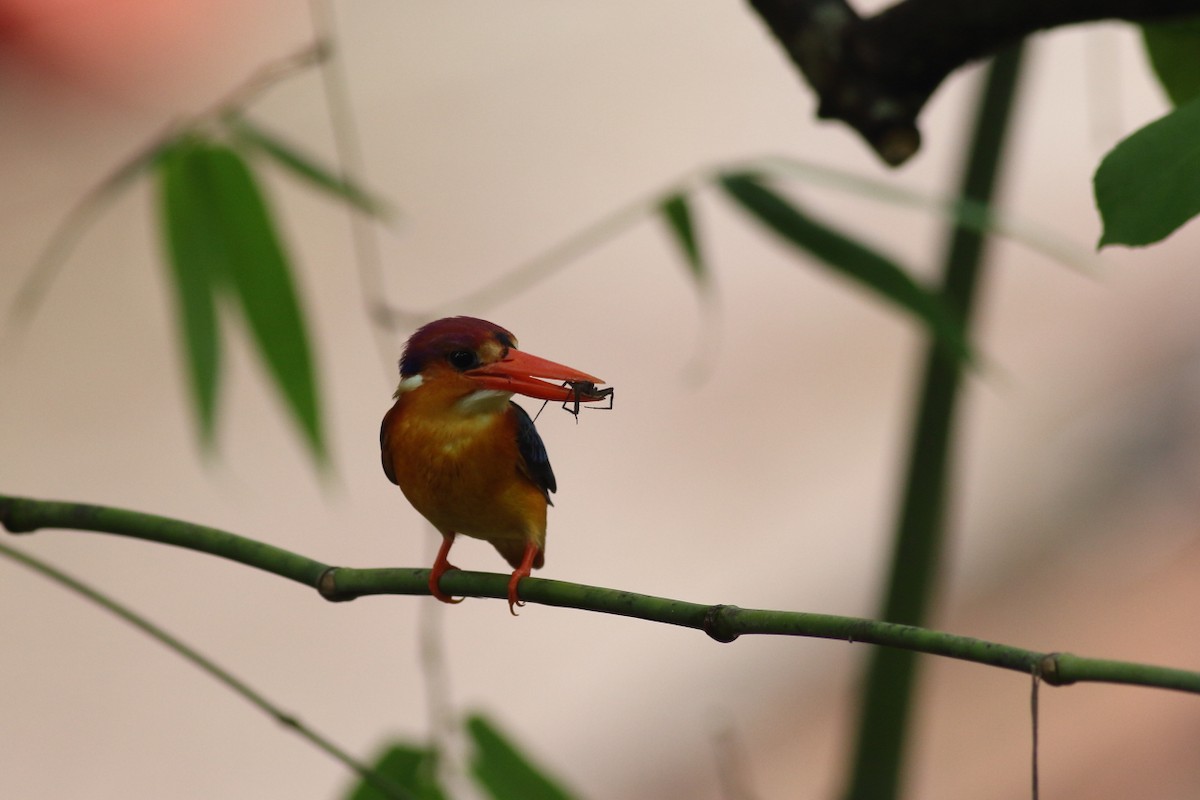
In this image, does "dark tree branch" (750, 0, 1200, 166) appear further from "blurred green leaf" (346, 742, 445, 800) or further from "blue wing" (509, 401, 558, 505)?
"blurred green leaf" (346, 742, 445, 800)

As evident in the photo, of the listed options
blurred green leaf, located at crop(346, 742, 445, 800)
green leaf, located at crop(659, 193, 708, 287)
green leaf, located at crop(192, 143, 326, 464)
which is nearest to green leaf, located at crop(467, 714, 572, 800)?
blurred green leaf, located at crop(346, 742, 445, 800)

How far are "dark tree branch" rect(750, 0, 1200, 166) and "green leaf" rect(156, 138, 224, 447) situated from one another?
1.04ft

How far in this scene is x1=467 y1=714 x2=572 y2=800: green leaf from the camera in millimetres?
672

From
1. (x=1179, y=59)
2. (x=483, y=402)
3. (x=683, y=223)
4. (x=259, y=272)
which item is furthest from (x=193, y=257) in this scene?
(x=1179, y=59)

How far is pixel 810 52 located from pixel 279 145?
323 millimetres

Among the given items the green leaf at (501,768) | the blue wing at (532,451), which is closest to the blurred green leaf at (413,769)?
the green leaf at (501,768)

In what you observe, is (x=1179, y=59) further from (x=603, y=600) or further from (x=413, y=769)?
(x=413, y=769)

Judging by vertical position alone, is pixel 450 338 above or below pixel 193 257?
below

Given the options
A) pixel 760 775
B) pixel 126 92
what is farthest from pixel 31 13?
pixel 760 775

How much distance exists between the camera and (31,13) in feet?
8.45

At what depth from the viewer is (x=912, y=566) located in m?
0.86

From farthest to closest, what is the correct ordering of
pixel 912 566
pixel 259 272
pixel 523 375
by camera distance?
pixel 912 566
pixel 259 272
pixel 523 375

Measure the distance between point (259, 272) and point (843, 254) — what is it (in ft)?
1.07

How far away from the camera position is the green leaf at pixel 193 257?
0.66 metres
